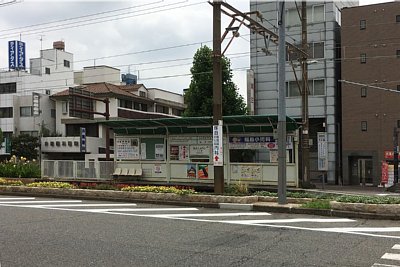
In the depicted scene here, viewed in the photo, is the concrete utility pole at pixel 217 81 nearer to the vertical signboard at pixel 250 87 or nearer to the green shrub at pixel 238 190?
the green shrub at pixel 238 190

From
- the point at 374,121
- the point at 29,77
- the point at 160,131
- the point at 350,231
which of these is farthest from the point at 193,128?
the point at 29,77

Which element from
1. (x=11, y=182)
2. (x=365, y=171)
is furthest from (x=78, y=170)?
(x=365, y=171)

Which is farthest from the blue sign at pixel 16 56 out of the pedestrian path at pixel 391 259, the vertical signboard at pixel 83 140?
the pedestrian path at pixel 391 259

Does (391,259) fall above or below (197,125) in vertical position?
below

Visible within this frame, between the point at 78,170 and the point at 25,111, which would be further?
the point at 25,111

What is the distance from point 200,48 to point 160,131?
16045 mm

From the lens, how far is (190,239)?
369 inches

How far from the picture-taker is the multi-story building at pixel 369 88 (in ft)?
126

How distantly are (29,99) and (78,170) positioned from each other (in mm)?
34177

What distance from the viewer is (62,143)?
47.6m

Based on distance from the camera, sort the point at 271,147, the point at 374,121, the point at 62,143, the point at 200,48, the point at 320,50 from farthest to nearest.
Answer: the point at 62,143 → the point at 320,50 → the point at 374,121 → the point at 200,48 → the point at 271,147

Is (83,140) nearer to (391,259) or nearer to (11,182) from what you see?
(11,182)

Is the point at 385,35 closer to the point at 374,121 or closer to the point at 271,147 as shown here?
the point at 374,121

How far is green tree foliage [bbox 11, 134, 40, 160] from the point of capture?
48.3m
